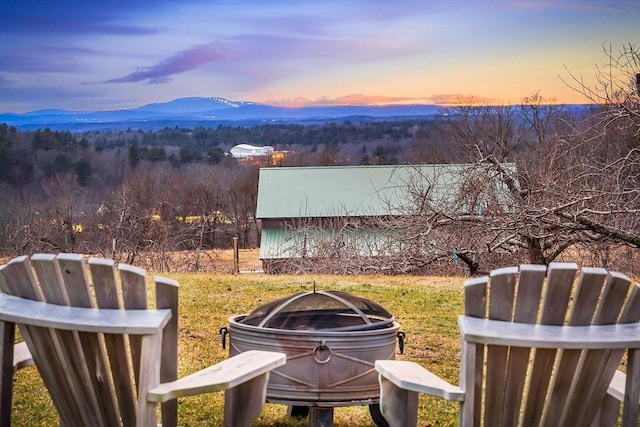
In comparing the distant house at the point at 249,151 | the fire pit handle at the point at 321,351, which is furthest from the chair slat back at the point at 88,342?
the distant house at the point at 249,151

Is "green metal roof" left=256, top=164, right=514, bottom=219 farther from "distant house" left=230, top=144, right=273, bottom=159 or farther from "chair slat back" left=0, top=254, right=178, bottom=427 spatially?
"distant house" left=230, top=144, right=273, bottom=159

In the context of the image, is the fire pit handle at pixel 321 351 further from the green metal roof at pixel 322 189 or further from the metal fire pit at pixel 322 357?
the green metal roof at pixel 322 189

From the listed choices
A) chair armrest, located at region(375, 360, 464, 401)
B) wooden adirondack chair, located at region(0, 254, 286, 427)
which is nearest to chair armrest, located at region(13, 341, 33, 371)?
wooden adirondack chair, located at region(0, 254, 286, 427)

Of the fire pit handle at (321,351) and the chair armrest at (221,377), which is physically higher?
the chair armrest at (221,377)

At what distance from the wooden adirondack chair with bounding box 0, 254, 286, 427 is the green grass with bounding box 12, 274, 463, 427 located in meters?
1.50

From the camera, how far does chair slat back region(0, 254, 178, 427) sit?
105 inches

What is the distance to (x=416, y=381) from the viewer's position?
287 centimetres

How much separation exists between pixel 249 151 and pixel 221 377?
5120 centimetres

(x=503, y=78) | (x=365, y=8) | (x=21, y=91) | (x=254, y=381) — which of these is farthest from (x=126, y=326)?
(x=21, y=91)

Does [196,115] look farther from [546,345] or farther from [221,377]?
[546,345]

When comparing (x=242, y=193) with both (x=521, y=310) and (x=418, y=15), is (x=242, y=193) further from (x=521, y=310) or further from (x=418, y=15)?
(x=521, y=310)

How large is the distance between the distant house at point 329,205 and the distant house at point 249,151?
28.2 meters

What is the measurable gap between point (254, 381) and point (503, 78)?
41.1m

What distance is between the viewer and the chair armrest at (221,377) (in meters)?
2.62
